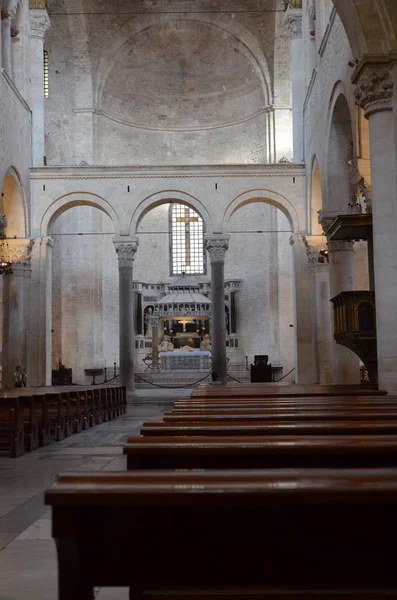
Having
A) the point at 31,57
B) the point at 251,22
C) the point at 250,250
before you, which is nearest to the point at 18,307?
the point at 31,57

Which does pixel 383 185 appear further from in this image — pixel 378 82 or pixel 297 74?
pixel 297 74

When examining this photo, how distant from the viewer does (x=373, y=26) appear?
11805 millimetres

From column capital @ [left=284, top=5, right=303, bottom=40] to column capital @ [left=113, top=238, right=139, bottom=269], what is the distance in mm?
9189

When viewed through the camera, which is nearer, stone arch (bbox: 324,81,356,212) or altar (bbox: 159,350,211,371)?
stone arch (bbox: 324,81,356,212)

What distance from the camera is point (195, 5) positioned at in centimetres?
3044

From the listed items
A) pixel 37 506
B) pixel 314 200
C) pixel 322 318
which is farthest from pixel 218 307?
pixel 37 506

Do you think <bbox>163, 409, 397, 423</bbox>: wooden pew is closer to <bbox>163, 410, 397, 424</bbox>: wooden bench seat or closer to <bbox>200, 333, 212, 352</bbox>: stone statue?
<bbox>163, 410, 397, 424</bbox>: wooden bench seat

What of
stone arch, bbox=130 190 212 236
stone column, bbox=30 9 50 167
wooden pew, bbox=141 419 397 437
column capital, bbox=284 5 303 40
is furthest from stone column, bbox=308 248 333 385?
wooden pew, bbox=141 419 397 437

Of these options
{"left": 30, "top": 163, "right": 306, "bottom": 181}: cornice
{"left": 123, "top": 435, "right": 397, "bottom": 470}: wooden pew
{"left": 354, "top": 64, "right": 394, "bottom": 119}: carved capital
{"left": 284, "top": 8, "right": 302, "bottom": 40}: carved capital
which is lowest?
{"left": 123, "top": 435, "right": 397, "bottom": 470}: wooden pew

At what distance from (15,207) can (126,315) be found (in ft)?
17.3

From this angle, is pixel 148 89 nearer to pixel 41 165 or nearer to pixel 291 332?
pixel 41 165

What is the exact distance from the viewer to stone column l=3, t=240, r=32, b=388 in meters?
23.1

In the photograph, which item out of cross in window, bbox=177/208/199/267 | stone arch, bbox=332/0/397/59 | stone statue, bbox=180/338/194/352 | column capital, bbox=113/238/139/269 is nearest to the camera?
stone arch, bbox=332/0/397/59

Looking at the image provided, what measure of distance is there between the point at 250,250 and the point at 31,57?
13651mm
